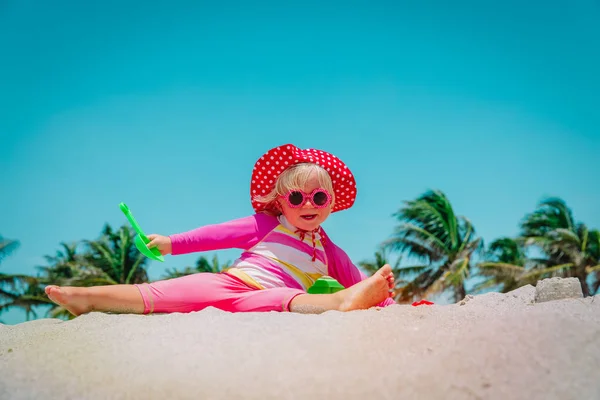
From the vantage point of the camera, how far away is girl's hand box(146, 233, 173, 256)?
3.32 m

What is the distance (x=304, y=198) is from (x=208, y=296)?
892 mm

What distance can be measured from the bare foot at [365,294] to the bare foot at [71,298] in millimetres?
1337

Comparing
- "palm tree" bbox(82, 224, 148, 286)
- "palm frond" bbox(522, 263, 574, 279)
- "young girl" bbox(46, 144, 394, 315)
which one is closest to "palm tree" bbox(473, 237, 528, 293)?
"palm frond" bbox(522, 263, 574, 279)

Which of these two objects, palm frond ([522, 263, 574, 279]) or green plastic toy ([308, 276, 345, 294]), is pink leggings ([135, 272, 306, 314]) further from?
palm frond ([522, 263, 574, 279])

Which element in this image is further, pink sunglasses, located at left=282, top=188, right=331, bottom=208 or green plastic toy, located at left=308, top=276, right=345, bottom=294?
pink sunglasses, located at left=282, top=188, right=331, bottom=208

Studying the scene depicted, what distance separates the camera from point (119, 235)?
79.2 feet

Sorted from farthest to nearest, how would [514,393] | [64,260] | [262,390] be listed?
[64,260] → [262,390] → [514,393]

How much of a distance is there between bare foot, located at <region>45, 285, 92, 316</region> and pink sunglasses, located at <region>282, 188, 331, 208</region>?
1.36 meters

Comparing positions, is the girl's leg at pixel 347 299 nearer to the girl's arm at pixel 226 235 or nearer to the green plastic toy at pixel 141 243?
the girl's arm at pixel 226 235

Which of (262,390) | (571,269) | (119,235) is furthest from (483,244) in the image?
(262,390)

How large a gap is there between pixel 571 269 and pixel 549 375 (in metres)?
20.8

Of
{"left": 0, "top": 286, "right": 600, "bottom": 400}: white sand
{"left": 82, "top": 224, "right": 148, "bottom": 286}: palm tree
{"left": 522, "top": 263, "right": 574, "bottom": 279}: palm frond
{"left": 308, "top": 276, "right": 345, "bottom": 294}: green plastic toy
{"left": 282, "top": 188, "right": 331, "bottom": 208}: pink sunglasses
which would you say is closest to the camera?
{"left": 0, "top": 286, "right": 600, "bottom": 400}: white sand

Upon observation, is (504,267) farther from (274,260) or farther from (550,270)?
(274,260)

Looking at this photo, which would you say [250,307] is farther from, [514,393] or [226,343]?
[514,393]
